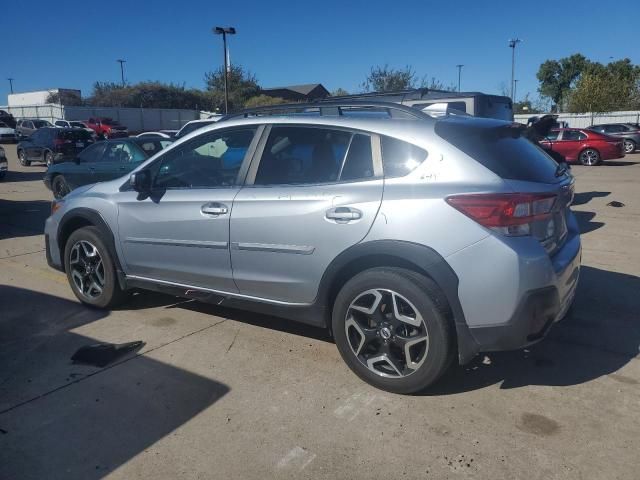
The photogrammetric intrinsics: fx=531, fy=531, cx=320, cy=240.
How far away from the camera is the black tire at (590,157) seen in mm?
20775

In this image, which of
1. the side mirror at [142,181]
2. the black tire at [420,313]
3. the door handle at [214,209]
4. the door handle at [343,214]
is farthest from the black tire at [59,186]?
the black tire at [420,313]

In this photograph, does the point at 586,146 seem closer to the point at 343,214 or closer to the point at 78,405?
the point at 343,214

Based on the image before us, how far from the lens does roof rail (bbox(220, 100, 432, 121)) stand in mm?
3539

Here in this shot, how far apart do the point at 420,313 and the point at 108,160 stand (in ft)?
27.6

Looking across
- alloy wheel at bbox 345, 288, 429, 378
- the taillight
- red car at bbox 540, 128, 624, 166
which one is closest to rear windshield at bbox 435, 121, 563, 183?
the taillight

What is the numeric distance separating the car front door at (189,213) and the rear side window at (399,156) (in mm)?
1092

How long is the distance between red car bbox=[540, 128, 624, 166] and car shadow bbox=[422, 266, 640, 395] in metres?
17.3

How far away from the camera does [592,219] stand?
9.18m

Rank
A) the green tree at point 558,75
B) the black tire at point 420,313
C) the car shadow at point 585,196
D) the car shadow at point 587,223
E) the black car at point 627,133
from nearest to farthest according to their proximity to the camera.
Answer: the black tire at point 420,313 → the car shadow at point 587,223 → the car shadow at point 585,196 → the black car at point 627,133 → the green tree at point 558,75

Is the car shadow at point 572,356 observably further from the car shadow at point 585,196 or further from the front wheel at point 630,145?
the front wheel at point 630,145

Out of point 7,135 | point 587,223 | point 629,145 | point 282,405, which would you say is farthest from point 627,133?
point 7,135

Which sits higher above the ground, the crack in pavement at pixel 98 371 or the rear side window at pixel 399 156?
the rear side window at pixel 399 156

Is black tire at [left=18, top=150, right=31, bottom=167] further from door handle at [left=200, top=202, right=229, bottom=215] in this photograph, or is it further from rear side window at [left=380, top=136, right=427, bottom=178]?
rear side window at [left=380, top=136, right=427, bottom=178]

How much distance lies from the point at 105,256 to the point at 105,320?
1.86 feet
